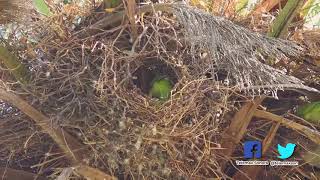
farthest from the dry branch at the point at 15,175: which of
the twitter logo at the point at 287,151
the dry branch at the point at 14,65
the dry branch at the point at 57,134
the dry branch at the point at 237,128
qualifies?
the twitter logo at the point at 287,151

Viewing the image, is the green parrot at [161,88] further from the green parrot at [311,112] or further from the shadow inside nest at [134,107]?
the green parrot at [311,112]

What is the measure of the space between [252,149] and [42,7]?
29.9 inches

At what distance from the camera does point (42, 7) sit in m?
1.77

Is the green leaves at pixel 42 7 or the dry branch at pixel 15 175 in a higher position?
→ the green leaves at pixel 42 7

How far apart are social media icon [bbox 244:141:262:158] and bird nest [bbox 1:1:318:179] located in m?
0.08

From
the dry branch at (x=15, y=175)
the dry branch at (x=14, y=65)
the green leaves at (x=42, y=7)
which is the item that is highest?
the green leaves at (x=42, y=7)

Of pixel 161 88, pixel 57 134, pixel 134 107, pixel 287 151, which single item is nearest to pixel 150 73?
pixel 161 88

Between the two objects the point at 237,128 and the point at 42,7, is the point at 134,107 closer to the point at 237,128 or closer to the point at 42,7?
the point at 237,128

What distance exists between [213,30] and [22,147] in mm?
606

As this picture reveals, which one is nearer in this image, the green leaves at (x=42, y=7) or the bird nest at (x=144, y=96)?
the bird nest at (x=144, y=96)

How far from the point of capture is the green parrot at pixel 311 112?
1.56m

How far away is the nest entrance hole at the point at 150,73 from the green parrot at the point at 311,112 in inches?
14.0

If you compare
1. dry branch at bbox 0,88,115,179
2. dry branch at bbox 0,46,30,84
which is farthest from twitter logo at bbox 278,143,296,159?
dry branch at bbox 0,46,30,84

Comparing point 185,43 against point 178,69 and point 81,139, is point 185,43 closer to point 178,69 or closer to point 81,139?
point 178,69
